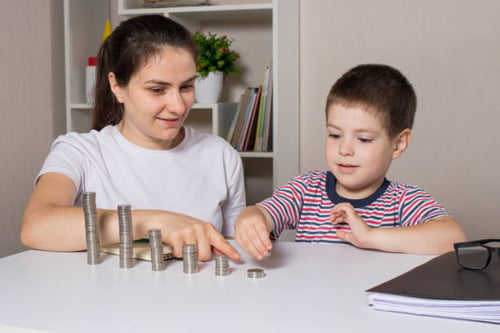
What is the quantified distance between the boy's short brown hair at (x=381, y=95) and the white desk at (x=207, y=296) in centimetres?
38

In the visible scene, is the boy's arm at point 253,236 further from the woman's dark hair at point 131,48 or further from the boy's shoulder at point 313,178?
the woman's dark hair at point 131,48

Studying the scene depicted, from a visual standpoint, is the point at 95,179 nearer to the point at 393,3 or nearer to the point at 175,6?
the point at 175,6

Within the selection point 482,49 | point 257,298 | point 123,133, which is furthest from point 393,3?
point 257,298

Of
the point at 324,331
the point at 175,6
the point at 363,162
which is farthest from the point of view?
the point at 175,6

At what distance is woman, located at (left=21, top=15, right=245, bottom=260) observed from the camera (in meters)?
1.48

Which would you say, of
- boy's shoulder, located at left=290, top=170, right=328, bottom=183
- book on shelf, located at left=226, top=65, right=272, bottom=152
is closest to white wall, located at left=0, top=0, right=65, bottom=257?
book on shelf, located at left=226, top=65, right=272, bottom=152

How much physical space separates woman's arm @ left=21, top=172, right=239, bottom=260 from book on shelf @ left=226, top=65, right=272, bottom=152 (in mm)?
1488

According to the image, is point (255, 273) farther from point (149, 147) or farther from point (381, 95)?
point (149, 147)

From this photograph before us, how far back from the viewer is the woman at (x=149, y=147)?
1.48 m

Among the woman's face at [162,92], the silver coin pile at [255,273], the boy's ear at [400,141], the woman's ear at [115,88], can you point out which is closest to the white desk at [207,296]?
the silver coin pile at [255,273]

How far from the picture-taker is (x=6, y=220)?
251 centimetres

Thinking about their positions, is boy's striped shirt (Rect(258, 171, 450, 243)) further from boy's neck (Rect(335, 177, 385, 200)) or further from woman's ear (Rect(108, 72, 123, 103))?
woman's ear (Rect(108, 72, 123, 103))

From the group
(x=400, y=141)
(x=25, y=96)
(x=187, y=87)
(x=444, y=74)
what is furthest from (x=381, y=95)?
(x=25, y=96)

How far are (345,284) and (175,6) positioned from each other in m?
2.09
